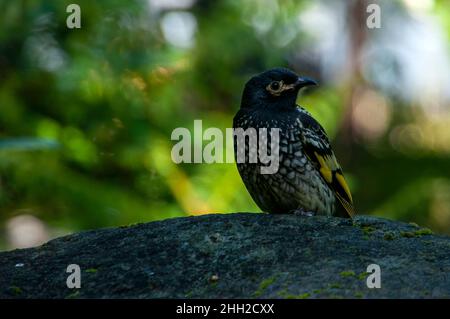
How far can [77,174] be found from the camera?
1151cm

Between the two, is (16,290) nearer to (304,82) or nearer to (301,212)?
(301,212)

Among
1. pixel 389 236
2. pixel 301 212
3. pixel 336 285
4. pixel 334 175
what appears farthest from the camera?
pixel 334 175

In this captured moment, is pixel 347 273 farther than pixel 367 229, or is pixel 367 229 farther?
pixel 367 229

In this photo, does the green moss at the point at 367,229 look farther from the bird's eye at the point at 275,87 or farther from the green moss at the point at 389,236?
the bird's eye at the point at 275,87

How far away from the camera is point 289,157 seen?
6.39 meters

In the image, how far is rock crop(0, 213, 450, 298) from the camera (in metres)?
4.77

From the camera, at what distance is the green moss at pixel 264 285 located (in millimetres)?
4707

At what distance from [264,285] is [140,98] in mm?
6819

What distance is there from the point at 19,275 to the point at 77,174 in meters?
6.29

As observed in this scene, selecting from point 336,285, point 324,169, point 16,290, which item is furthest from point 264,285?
point 324,169

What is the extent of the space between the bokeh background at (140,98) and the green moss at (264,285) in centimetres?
539

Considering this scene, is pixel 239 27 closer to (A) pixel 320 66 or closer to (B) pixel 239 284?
(A) pixel 320 66

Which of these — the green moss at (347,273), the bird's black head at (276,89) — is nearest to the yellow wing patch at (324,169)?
the bird's black head at (276,89)
